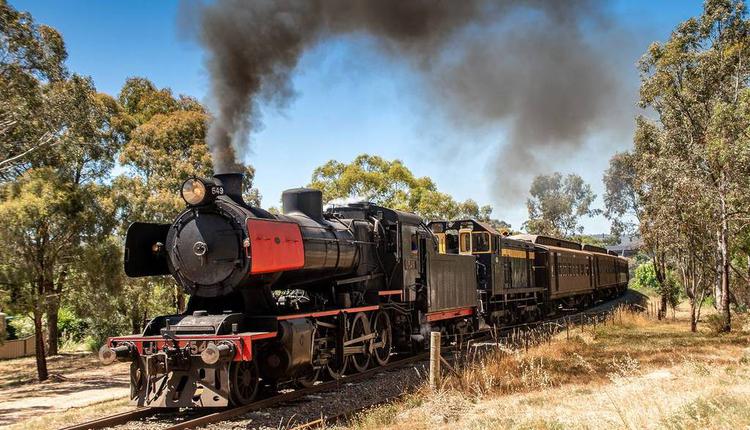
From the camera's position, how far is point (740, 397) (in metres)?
7.62

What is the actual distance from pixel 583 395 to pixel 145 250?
7623 mm

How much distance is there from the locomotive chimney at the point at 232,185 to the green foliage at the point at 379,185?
24960 mm

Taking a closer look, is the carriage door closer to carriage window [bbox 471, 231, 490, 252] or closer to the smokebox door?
carriage window [bbox 471, 231, 490, 252]

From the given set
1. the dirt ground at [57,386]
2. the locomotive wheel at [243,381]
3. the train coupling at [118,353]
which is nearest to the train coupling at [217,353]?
the locomotive wheel at [243,381]

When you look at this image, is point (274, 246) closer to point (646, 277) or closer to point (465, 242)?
point (465, 242)

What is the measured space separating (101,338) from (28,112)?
17621 millimetres

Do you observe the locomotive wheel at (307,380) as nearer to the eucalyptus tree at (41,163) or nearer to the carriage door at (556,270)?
the eucalyptus tree at (41,163)

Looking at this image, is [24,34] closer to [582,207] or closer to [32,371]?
[32,371]

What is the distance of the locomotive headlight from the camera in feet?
31.5

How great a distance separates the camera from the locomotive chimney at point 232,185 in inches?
399

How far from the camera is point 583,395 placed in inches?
391

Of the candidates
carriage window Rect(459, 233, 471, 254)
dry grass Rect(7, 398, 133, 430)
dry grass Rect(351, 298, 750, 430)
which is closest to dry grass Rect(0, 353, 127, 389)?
dry grass Rect(7, 398, 133, 430)

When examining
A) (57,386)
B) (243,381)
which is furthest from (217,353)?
(57,386)

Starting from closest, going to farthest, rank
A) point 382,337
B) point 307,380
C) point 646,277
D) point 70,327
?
point 307,380, point 382,337, point 70,327, point 646,277
